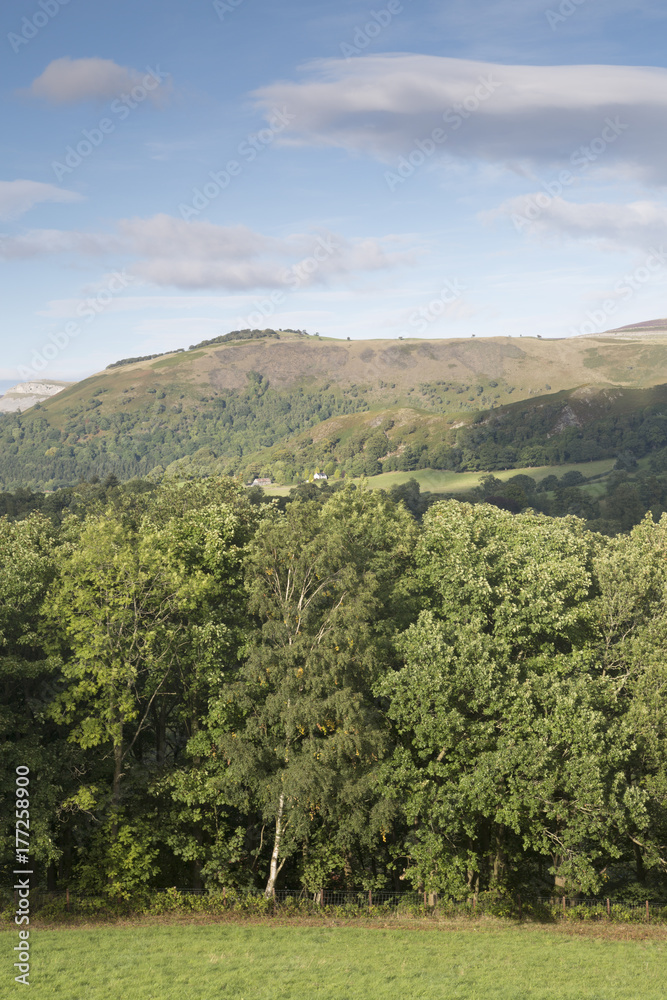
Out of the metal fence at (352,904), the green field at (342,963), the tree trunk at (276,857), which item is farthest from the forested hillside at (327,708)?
the green field at (342,963)

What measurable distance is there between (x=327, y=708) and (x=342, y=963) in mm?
9224

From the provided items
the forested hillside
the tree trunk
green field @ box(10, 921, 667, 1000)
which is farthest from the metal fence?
green field @ box(10, 921, 667, 1000)

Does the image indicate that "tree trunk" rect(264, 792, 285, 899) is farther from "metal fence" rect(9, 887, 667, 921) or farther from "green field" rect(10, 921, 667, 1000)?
"green field" rect(10, 921, 667, 1000)

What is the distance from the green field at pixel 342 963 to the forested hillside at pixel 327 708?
2.75 meters

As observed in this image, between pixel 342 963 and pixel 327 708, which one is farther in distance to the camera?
pixel 327 708

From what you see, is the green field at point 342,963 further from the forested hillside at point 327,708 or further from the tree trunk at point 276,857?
the forested hillside at point 327,708

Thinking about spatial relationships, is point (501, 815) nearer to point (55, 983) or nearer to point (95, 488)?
point (55, 983)

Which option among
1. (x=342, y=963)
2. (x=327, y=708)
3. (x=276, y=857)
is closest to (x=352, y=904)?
(x=276, y=857)

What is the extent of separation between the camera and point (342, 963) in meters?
30.7

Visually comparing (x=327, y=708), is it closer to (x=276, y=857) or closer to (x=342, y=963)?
(x=342, y=963)

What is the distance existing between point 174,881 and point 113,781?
6.58m

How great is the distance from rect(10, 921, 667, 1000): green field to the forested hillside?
9.03 ft

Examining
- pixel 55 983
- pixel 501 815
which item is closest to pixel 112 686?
pixel 55 983

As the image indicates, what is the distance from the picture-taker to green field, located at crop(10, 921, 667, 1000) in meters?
27.5
